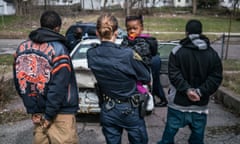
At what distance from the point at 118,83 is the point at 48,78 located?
616 millimetres

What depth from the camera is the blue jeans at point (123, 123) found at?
3.00 metres

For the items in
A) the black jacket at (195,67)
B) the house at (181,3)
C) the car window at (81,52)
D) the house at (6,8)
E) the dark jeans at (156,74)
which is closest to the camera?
the black jacket at (195,67)

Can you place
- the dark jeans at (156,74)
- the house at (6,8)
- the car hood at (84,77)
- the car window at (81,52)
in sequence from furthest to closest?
the house at (6,8) → the car window at (81,52) → the dark jeans at (156,74) → the car hood at (84,77)

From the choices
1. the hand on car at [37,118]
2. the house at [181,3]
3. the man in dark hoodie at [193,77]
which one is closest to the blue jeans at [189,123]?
the man in dark hoodie at [193,77]

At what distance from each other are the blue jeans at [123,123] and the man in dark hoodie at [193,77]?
0.67 meters

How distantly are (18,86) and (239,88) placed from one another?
493cm

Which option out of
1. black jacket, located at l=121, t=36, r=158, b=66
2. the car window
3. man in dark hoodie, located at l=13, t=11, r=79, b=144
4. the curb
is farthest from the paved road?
man in dark hoodie, located at l=13, t=11, r=79, b=144

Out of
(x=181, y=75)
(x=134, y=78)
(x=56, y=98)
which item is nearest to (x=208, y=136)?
(x=181, y=75)

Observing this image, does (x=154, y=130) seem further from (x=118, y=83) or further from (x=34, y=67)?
(x=34, y=67)

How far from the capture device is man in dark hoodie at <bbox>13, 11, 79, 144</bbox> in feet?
9.45

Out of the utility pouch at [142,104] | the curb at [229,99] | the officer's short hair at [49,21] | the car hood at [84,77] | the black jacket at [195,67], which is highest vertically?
the officer's short hair at [49,21]

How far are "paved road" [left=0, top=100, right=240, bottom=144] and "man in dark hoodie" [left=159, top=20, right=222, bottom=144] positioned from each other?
110cm

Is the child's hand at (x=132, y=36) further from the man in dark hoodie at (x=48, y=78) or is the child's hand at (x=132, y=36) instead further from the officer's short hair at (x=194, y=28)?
the man in dark hoodie at (x=48, y=78)

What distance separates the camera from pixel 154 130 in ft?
16.6
